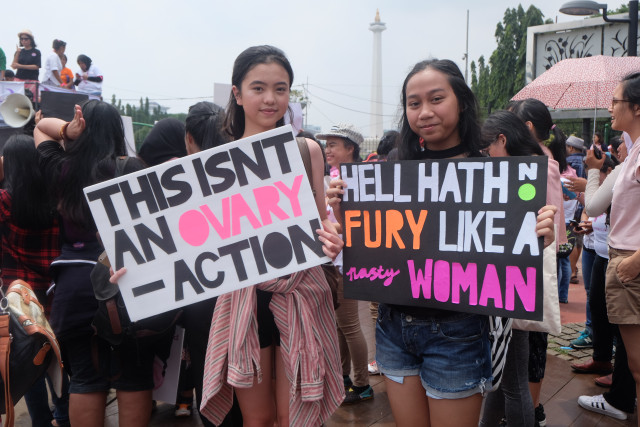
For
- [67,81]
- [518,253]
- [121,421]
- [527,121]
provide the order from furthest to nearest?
[67,81] → [527,121] → [121,421] → [518,253]

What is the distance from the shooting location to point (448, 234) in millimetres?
1918

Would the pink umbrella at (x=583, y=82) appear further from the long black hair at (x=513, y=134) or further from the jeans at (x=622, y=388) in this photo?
the jeans at (x=622, y=388)

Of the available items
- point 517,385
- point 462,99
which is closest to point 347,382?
point 517,385

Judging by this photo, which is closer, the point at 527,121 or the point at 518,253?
the point at 518,253

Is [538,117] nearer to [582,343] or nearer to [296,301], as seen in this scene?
[296,301]

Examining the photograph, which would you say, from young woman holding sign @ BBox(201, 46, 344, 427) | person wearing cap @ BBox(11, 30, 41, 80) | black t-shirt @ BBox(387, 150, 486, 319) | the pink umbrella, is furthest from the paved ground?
person wearing cap @ BBox(11, 30, 41, 80)

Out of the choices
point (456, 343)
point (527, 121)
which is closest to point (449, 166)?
point (456, 343)

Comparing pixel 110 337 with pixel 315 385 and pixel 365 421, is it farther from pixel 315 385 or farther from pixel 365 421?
pixel 365 421

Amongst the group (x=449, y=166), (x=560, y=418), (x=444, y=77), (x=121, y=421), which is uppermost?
(x=444, y=77)

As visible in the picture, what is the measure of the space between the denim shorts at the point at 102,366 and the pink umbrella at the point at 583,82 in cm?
378

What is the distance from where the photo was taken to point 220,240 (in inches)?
81.8

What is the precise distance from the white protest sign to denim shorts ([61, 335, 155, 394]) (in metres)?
0.63

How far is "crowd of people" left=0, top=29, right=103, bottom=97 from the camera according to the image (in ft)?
32.0

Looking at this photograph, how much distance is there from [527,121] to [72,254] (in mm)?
2642
